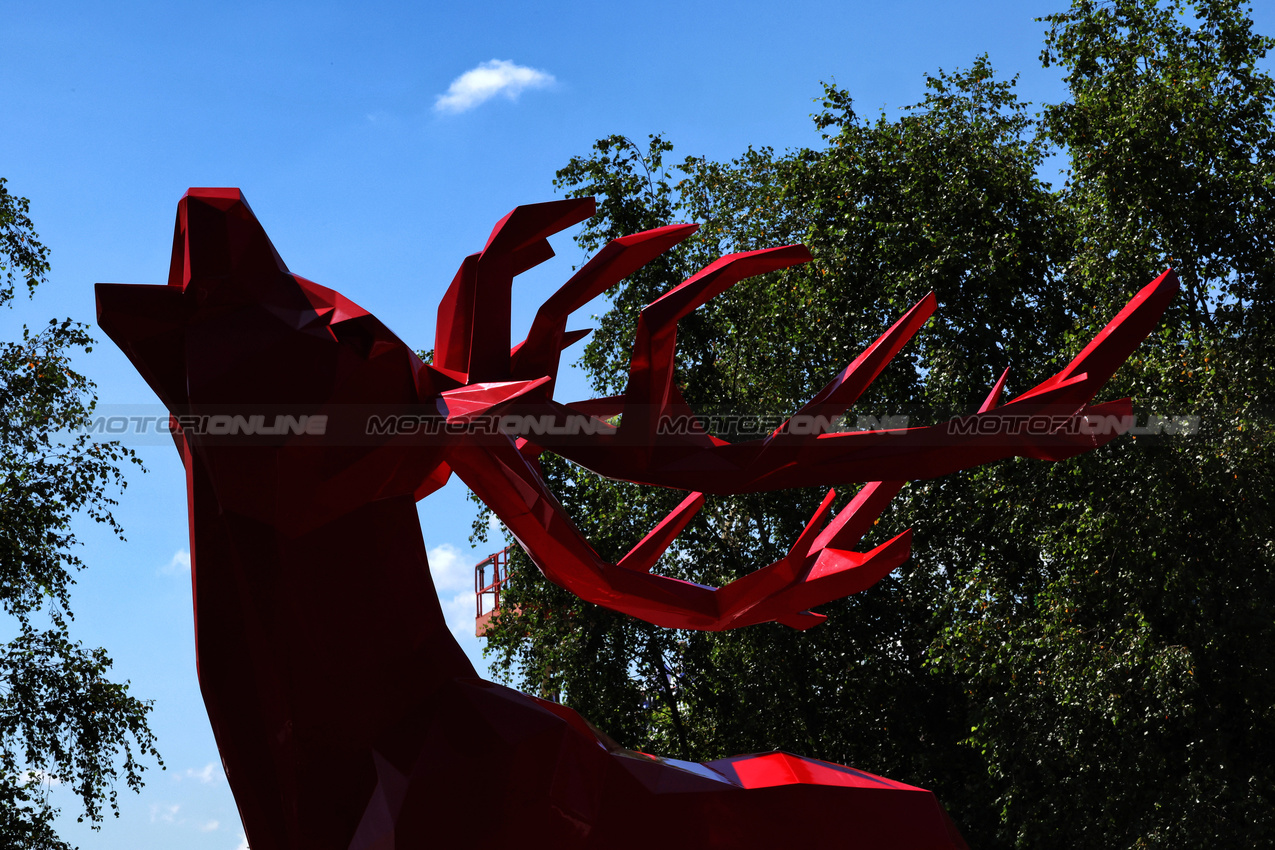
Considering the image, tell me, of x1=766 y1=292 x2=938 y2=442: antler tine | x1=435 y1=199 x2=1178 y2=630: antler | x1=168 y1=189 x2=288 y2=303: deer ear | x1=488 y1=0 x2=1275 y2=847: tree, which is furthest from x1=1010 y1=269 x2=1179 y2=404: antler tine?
x1=488 y1=0 x2=1275 y2=847: tree

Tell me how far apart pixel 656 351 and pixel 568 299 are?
40 cm

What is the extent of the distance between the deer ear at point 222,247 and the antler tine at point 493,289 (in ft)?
2.11

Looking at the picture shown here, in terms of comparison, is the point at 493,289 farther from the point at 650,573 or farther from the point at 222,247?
the point at 650,573

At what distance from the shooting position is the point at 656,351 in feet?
11.5

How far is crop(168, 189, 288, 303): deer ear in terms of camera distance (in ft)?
10.3

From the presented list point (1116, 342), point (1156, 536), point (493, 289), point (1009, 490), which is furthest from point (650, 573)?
point (1009, 490)

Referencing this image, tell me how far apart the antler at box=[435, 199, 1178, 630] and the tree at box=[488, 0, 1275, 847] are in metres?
6.80

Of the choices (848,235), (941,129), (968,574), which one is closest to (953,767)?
(968,574)

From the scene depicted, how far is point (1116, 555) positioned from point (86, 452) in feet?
32.2

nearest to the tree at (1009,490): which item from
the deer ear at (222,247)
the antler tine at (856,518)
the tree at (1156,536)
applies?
the tree at (1156,536)

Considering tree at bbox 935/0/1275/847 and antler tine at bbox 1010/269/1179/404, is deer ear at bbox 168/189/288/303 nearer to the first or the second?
antler tine at bbox 1010/269/1179/404

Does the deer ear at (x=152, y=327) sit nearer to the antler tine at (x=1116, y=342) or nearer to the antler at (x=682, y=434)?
the antler at (x=682, y=434)

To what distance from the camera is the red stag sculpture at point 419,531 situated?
3119mm

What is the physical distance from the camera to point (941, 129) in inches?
562
